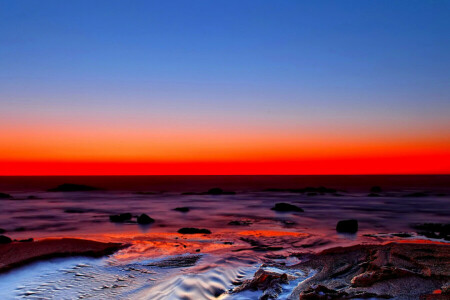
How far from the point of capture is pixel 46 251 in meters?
9.55

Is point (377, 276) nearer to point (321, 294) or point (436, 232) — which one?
point (321, 294)

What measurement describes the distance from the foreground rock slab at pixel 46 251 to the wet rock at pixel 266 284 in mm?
4999

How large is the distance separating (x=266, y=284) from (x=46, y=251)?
21.7 ft

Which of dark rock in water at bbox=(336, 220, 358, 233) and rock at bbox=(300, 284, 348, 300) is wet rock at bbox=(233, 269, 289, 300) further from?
dark rock in water at bbox=(336, 220, 358, 233)

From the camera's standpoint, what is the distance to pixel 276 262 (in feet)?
28.9

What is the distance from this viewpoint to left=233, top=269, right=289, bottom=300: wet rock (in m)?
5.85

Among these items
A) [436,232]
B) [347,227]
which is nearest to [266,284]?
[347,227]

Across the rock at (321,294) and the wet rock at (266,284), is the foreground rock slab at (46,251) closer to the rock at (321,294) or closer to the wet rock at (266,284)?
the wet rock at (266,284)

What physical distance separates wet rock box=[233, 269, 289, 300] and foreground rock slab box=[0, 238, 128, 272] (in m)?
5.00

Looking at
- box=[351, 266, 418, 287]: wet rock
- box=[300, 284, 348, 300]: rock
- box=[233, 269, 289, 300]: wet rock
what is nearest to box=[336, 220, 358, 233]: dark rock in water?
box=[351, 266, 418, 287]: wet rock

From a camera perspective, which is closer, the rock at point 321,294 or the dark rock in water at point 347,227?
the rock at point 321,294

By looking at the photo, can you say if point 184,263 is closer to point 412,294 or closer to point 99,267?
point 99,267

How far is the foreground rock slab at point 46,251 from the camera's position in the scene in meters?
8.45

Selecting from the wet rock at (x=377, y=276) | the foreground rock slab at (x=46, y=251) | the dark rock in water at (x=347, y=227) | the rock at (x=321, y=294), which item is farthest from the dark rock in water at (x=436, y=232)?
the foreground rock slab at (x=46, y=251)
